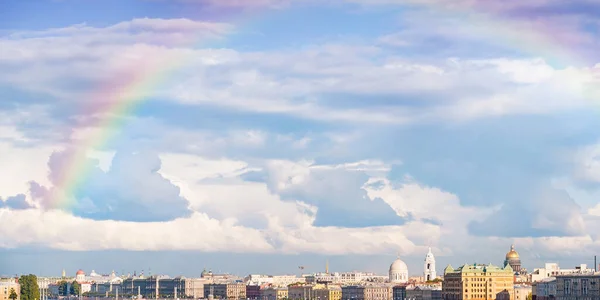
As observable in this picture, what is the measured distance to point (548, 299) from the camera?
654 ft

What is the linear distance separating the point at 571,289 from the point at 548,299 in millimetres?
6251

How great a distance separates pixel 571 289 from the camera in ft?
637

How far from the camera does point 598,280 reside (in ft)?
617

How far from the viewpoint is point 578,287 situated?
19262 cm

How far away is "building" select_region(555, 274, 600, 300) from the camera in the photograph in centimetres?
18838

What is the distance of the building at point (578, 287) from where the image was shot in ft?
618

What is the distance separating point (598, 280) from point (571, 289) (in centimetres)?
703

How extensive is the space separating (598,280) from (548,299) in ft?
43.5
